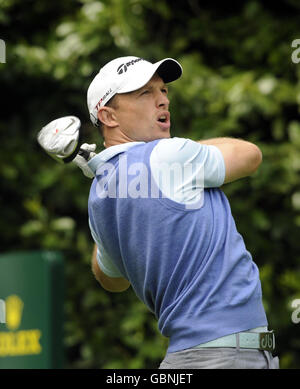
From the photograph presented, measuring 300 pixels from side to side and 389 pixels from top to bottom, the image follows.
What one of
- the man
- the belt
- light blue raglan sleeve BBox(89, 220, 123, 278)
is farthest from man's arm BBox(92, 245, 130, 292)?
the belt

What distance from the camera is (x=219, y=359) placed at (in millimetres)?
2422

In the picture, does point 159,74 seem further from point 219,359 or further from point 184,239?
point 219,359

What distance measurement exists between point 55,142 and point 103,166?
0.18m

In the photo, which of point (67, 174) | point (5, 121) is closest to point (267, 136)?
point (67, 174)

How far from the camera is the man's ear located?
273cm

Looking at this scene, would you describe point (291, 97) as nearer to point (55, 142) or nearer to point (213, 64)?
point (213, 64)

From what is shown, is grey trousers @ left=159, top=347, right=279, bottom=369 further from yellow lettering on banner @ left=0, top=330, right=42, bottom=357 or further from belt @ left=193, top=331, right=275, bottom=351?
yellow lettering on banner @ left=0, top=330, right=42, bottom=357

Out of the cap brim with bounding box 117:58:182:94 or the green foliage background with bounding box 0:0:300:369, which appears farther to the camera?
the green foliage background with bounding box 0:0:300:369

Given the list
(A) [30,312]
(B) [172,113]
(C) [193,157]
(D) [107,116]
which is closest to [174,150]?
(C) [193,157]

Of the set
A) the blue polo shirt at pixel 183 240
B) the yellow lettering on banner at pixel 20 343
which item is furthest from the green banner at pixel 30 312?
the blue polo shirt at pixel 183 240

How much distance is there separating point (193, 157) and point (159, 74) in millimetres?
415

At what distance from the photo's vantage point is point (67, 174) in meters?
6.51

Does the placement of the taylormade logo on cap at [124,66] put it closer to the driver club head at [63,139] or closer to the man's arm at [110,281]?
the driver club head at [63,139]

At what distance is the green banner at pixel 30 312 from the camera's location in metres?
4.99
